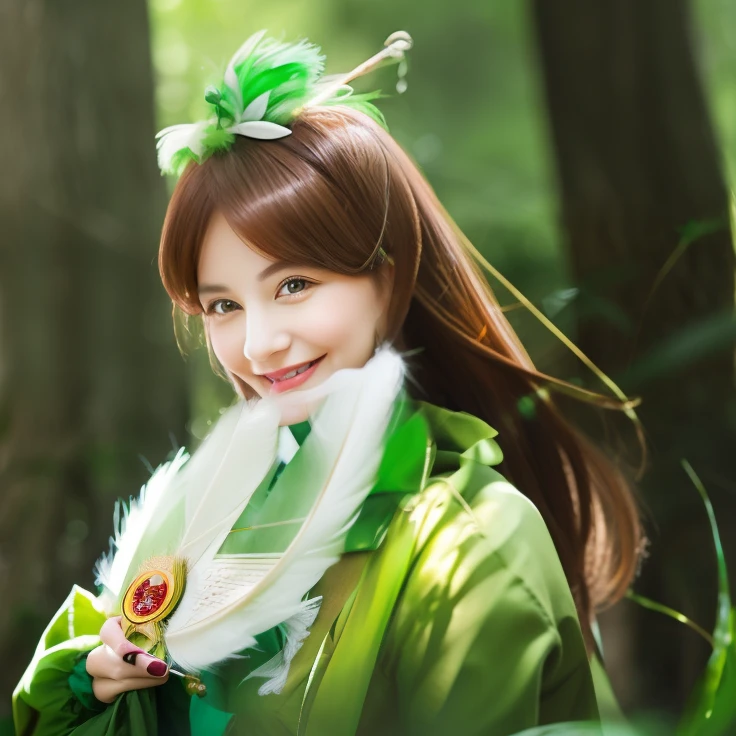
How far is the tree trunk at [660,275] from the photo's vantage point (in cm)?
145

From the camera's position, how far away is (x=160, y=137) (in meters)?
1.15

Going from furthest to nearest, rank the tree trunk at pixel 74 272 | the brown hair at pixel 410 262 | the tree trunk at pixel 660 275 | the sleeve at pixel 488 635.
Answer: the tree trunk at pixel 74 272 → the tree trunk at pixel 660 275 → the brown hair at pixel 410 262 → the sleeve at pixel 488 635

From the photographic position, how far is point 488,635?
0.92 metres

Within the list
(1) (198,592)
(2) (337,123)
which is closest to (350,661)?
(1) (198,592)

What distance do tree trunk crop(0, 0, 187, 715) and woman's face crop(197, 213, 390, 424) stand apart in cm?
78

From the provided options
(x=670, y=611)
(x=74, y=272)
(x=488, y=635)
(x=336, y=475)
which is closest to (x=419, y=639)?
(x=488, y=635)

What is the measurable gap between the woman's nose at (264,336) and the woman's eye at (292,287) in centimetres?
3

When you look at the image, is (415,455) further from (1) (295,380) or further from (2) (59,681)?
(2) (59,681)

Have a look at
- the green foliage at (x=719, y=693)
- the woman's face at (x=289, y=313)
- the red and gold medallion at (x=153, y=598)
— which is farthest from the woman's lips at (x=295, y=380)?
the green foliage at (x=719, y=693)

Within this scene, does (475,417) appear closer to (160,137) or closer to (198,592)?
(198,592)

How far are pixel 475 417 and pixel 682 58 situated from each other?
2.86 ft

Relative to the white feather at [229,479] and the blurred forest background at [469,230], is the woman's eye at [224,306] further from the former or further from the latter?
the blurred forest background at [469,230]

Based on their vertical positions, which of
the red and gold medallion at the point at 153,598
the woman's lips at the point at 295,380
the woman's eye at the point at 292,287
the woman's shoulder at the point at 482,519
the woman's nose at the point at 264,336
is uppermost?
the woman's eye at the point at 292,287

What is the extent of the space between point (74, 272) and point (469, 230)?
0.91 m
